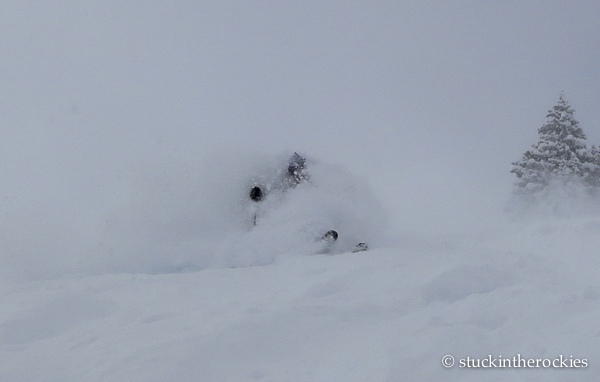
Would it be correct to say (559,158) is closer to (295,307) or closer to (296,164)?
(296,164)

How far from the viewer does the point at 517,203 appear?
18078mm

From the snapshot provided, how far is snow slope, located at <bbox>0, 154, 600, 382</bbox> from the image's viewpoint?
8.89 ft

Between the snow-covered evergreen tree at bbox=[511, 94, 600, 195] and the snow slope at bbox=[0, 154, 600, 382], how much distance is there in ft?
40.4

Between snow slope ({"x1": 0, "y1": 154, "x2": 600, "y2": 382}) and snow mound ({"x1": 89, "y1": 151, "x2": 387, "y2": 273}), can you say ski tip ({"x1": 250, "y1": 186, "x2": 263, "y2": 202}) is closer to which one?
snow mound ({"x1": 89, "y1": 151, "x2": 387, "y2": 273})

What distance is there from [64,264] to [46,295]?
8.09 ft

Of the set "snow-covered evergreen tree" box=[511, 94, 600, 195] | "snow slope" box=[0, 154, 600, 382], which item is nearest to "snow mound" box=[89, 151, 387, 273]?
"snow slope" box=[0, 154, 600, 382]

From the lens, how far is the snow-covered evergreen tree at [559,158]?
679 inches

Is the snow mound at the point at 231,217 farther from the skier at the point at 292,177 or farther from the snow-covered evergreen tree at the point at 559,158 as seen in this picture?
the snow-covered evergreen tree at the point at 559,158

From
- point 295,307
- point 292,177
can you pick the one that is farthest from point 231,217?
point 295,307

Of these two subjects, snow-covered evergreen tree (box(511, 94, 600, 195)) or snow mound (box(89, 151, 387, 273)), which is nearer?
snow mound (box(89, 151, 387, 273))

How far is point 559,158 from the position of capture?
696 inches

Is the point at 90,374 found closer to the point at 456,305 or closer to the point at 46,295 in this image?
the point at 46,295

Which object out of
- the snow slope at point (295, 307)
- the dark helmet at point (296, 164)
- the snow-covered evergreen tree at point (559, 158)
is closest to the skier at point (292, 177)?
the dark helmet at point (296, 164)

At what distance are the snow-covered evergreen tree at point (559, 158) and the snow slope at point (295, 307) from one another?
12.3 metres
